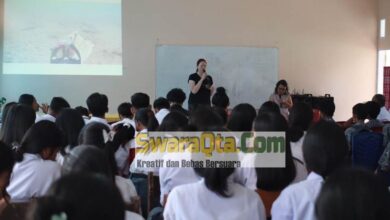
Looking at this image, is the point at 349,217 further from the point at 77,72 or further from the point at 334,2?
the point at 334,2

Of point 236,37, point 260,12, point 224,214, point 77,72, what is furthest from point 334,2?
point 224,214

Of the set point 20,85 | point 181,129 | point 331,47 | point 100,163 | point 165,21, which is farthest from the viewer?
point 331,47

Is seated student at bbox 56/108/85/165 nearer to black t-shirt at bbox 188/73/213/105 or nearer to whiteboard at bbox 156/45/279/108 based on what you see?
black t-shirt at bbox 188/73/213/105

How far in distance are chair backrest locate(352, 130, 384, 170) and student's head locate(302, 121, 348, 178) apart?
202cm

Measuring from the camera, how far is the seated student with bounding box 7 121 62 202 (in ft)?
6.34

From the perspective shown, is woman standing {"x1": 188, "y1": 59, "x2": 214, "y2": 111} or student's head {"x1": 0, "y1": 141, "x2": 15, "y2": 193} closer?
student's head {"x1": 0, "y1": 141, "x2": 15, "y2": 193}

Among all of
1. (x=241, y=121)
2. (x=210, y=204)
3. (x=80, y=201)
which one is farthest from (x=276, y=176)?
(x=80, y=201)

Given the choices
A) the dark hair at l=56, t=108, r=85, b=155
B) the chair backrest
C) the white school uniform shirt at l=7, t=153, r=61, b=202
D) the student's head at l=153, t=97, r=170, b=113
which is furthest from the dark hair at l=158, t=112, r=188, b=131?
the chair backrest

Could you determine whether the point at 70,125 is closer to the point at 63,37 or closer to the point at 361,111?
the point at 361,111

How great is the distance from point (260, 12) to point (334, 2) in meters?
1.50

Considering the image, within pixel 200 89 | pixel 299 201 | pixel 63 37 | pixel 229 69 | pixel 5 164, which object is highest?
pixel 63 37

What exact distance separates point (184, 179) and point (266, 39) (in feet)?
17.0

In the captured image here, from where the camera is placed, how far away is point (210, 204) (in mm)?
1537

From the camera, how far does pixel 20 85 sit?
604cm
